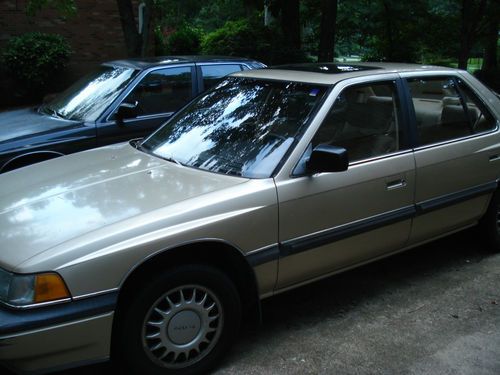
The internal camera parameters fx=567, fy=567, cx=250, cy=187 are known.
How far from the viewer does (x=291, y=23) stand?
13.1 m

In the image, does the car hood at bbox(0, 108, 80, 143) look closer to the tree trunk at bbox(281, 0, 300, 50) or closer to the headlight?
the headlight

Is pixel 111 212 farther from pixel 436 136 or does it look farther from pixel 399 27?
pixel 399 27

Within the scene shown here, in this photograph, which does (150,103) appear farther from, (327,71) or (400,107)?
(400,107)

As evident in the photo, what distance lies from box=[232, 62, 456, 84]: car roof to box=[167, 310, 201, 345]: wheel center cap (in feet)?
5.74

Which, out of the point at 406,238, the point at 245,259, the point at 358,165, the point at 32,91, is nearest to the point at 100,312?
the point at 245,259

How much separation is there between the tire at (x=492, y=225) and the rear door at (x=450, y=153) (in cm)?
13

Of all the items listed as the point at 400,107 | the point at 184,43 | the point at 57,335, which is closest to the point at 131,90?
the point at 400,107

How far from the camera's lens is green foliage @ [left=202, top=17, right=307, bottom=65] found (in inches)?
494

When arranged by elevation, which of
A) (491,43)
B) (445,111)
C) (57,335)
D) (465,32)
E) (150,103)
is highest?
(445,111)

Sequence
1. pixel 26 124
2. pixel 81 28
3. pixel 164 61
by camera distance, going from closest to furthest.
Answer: pixel 26 124 → pixel 164 61 → pixel 81 28

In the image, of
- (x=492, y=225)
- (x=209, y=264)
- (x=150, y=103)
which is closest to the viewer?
(x=209, y=264)

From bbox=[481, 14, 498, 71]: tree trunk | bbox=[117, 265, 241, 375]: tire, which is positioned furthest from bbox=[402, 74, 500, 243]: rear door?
bbox=[481, 14, 498, 71]: tree trunk

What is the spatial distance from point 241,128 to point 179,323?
1374 mm

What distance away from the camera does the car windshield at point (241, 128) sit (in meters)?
3.45
